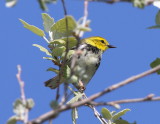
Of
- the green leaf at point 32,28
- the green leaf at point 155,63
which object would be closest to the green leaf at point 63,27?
the green leaf at point 32,28

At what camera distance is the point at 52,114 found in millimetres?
1194

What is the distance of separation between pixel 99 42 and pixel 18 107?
4910 mm

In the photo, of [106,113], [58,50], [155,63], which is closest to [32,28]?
[58,50]

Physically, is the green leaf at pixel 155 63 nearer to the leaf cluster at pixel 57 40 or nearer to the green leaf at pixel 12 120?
the leaf cluster at pixel 57 40

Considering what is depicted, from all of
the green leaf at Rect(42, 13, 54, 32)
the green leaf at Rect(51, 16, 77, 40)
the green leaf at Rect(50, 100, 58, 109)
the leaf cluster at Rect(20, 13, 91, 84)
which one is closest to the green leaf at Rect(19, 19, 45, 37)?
the leaf cluster at Rect(20, 13, 91, 84)

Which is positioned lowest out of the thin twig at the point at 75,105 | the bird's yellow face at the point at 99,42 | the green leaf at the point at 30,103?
the thin twig at the point at 75,105

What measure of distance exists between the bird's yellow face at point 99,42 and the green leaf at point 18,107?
439 centimetres

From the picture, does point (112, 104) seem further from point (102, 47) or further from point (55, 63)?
point (102, 47)

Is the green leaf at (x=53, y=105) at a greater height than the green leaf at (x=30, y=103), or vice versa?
the green leaf at (x=30, y=103)

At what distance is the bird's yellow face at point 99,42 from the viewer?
19.6 ft

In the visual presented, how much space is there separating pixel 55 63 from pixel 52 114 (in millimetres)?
1993

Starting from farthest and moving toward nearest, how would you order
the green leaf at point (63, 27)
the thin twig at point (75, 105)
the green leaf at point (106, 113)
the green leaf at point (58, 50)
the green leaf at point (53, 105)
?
1. the green leaf at point (106, 113)
2. the green leaf at point (58, 50)
3. the green leaf at point (63, 27)
4. the green leaf at point (53, 105)
5. the thin twig at point (75, 105)

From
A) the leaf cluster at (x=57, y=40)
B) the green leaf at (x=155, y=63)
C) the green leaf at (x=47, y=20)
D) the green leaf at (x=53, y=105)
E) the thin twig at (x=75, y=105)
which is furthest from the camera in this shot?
the green leaf at (x=47, y=20)

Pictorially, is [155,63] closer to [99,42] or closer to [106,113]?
[106,113]
